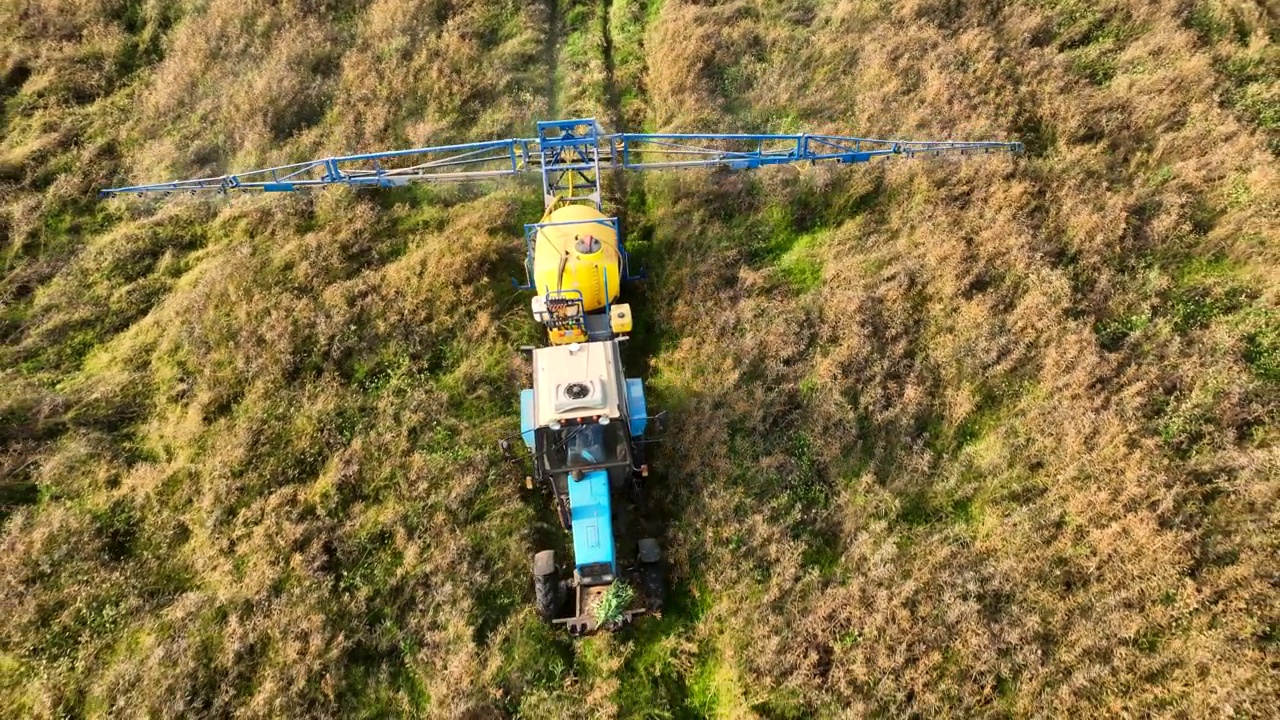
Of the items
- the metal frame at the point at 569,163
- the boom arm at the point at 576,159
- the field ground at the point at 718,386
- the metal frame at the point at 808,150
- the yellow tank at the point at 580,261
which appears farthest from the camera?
the metal frame at the point at 808,150

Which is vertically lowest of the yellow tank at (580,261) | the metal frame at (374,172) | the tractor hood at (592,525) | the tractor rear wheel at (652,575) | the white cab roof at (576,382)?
the tractor rear wheel at (652,575)

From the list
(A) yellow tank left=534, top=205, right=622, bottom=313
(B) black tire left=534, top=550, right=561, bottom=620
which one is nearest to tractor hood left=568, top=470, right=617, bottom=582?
(B) black tire left=534, top=550, right=561, bottom=620

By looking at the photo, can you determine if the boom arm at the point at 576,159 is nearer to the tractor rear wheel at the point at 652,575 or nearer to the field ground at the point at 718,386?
the field ground at the point at 718,386

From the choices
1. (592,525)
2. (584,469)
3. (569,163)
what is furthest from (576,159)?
(592,525)

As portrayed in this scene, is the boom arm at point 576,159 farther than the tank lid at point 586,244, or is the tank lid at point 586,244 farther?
the boom arm at point 576,159

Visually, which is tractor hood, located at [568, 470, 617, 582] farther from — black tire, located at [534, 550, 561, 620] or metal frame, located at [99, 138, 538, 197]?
metal frame, located at [99, 138, 538, 197]

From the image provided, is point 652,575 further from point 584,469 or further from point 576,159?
point 576,159

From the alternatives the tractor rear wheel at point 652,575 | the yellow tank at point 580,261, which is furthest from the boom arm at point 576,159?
the tractor rear wheel at point 652,575
